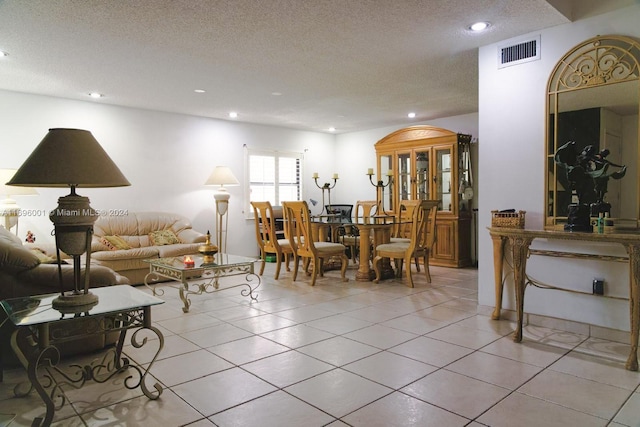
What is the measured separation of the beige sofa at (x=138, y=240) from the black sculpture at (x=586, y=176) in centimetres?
439

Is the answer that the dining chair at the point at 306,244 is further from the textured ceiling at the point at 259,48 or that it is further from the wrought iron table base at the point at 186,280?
the textured ceiling at the point at 259,48

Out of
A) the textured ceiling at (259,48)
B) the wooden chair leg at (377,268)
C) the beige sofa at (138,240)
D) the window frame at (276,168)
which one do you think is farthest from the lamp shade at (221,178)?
the wooden chair leg at (377,268)

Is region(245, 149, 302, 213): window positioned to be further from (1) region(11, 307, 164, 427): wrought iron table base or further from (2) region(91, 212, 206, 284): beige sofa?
(1) region(11, 307, 164, 427): wrought iron table base

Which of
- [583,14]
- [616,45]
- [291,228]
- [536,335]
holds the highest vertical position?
[583,14]

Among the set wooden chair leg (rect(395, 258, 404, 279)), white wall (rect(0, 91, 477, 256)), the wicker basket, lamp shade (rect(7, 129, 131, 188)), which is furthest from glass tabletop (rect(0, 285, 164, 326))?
wooden chair leg (rect(395, 258, 404, 279))

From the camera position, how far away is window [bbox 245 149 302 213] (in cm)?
740

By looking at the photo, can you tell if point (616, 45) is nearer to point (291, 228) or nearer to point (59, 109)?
point (291, 228)

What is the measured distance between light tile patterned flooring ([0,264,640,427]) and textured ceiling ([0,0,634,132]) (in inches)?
93.4

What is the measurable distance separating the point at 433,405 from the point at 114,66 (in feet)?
13.5

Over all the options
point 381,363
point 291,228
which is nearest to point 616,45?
point 381,363

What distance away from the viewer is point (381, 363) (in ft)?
8.59

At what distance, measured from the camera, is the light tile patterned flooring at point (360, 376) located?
198 cm

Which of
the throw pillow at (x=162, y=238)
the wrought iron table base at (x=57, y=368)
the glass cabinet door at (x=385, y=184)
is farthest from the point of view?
the glass cabinet door at (x=385, y=184)

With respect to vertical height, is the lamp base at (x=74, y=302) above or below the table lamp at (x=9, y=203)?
below
